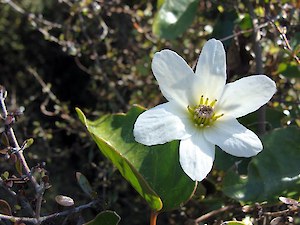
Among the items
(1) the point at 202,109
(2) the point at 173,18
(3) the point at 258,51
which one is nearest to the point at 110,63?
(2) the point at 173,18

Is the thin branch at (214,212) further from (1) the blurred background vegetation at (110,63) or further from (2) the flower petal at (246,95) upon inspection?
(2) the flower petal at (246,95)

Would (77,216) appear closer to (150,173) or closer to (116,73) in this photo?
(150,173)

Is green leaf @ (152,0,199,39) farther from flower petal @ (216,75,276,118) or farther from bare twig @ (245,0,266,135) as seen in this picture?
flower petal @ (216,75,276,118)

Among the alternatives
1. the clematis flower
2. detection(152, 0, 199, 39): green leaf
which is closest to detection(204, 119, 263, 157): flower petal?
the clematis flower

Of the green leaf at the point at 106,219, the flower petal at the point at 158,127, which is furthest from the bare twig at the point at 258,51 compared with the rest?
the green leaf at the point at 106,219

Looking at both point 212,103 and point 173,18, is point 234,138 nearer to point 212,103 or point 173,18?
point 212,103

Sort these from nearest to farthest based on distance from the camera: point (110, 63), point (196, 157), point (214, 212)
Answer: point (196, 157) < point (214, 212) < point (110, 63)
